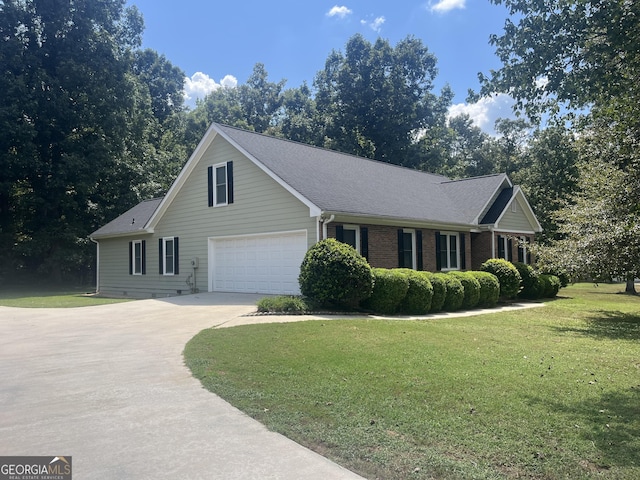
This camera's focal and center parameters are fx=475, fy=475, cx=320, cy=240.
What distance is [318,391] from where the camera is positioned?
5.39m

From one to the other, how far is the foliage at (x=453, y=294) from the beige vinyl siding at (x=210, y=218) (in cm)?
432

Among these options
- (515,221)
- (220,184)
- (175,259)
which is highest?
(220,184)

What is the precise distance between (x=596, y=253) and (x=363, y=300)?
6.45 m

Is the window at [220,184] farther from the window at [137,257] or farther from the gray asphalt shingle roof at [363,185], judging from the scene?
the window at [137,257]

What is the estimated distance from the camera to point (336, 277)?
489 inches

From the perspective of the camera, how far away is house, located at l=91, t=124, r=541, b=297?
15758 millimetres

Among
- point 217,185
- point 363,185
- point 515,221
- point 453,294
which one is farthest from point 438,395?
point 515,221

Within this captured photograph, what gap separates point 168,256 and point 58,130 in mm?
14022

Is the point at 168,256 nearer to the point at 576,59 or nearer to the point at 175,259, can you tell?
the point at 175,259

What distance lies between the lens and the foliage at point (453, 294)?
14352mm

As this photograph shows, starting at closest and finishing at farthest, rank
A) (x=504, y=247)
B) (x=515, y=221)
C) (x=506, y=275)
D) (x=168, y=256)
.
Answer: (x=506, y=275), (x=168, y=256), (x=504, y=247), (x=515, y=221)

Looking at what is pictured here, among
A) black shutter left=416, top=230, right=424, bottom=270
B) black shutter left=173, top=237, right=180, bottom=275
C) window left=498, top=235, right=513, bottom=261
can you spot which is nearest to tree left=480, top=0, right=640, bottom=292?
black shutter left=416, top=230, right=424, bottom=270

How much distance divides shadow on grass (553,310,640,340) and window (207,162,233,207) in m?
11.9

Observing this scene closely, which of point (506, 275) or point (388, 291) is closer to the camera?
point (388, 291)
